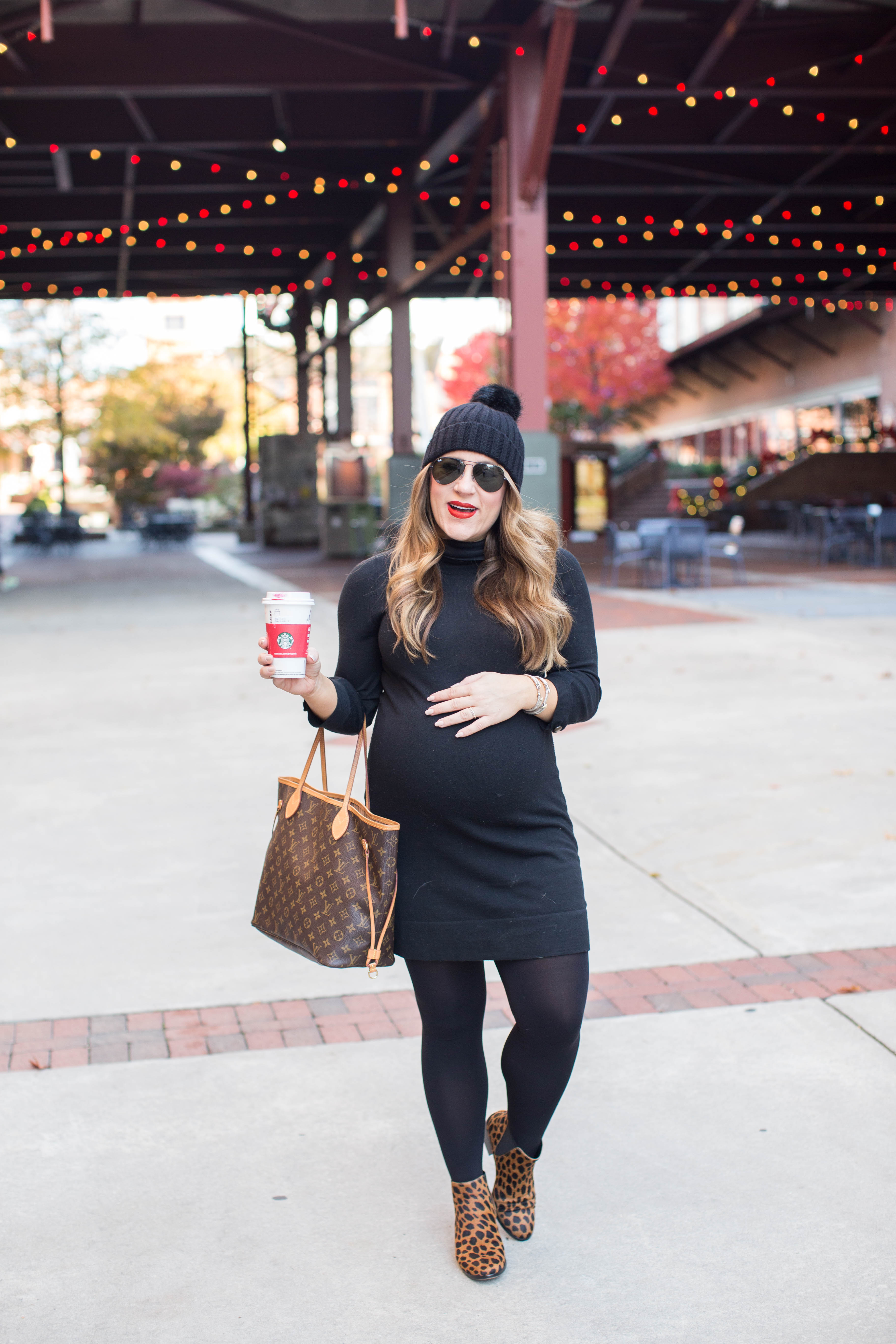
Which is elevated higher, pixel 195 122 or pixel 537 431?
pixel 195 122

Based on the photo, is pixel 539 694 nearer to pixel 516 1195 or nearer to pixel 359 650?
pixel 359 650

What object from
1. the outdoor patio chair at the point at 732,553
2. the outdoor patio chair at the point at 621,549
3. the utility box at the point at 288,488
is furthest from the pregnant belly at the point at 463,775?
the utility box at the point at 288,488

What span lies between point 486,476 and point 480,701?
0.45 meters

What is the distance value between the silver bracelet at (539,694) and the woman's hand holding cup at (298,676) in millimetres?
413

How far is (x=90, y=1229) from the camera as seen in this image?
2875mm

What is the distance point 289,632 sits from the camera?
2430 mm

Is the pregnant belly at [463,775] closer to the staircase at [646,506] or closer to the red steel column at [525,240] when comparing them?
the red steel column at [525,240]

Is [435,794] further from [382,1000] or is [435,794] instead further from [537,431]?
[537,431]

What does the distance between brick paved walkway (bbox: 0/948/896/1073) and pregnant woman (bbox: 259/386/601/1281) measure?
119 cm

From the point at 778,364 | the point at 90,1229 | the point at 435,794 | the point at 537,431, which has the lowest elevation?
the point at 90,1229

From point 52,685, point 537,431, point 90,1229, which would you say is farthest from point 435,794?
point 537,431

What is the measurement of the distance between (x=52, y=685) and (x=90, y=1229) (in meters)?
8.16

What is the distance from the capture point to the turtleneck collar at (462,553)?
107 inches

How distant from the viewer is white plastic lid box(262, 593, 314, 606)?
240 cm
